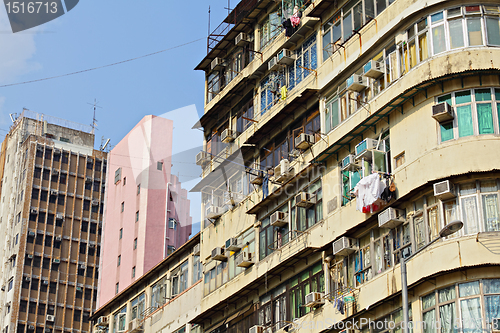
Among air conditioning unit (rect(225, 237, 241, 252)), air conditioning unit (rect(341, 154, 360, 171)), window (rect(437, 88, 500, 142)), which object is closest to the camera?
window (rect(437, 88, 500, 142))

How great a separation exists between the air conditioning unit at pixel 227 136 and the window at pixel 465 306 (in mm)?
15794

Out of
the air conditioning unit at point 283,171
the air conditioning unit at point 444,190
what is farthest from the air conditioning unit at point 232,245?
the air conditioning unit at point 444,190

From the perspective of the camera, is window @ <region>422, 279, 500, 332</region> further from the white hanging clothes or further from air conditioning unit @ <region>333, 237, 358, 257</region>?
air conditioning unit @ <region>333, 237, 358, 257</region>

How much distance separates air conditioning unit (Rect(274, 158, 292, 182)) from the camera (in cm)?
3105

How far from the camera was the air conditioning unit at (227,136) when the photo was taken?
3631 cm

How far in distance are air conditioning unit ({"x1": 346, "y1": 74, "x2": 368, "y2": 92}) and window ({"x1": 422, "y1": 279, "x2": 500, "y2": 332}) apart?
8.54 metres

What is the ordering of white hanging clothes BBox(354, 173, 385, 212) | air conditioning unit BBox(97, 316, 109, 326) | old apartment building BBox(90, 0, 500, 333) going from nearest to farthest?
old apartment building BBox(90, 0, 500, 333) < white hanging clothes BBox(354, 173, 385, 212) < air conditioning unit BBox(97, 316, 109, 326)

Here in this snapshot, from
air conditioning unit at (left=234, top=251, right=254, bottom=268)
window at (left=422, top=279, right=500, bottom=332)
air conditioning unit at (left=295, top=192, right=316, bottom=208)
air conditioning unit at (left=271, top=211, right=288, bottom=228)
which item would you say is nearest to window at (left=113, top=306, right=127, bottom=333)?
air conditioning unit at (left=234, top=251, right=254, bottom=268)

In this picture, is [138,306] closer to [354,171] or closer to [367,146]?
[354,171]

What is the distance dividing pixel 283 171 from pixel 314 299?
6.01 meters

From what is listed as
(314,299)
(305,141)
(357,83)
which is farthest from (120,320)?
(357,83)

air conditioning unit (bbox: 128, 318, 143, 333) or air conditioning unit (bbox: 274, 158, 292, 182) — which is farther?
air conditioning unit (bbox: 128, 318, 143, 333)

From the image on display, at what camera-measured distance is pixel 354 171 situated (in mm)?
27359

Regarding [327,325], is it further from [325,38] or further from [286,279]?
[325,38]
